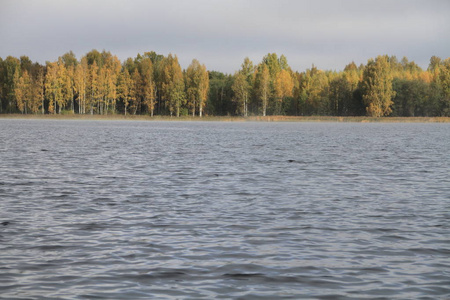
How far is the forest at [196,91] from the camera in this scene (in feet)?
438

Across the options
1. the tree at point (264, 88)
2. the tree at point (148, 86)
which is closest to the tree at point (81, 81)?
the tree at point (148, 86)

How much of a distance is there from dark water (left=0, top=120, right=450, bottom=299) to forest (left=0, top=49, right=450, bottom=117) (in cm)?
11270

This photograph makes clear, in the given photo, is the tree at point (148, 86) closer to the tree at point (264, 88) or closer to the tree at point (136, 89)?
the tree at point (136, 89)

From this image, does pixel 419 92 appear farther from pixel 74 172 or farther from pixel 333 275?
pixel 333 275

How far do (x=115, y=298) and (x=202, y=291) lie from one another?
4.06ft

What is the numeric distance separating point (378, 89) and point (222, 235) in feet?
398

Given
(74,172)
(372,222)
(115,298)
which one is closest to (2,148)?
(74,172)

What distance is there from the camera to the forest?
134 m

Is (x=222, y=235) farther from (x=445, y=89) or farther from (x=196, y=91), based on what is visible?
(x=445, y=89)

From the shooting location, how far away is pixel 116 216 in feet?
45.7

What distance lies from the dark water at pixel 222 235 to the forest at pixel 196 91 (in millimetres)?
112705

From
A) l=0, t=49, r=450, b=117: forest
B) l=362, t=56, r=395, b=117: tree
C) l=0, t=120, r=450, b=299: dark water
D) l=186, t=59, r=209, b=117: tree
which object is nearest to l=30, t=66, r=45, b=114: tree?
l=0, t=49, r=450, b=117: forest

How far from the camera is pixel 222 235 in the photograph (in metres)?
11.9

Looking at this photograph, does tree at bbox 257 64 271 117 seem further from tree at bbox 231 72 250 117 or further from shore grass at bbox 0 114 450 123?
shore grass at bbox 0 114 450 123
